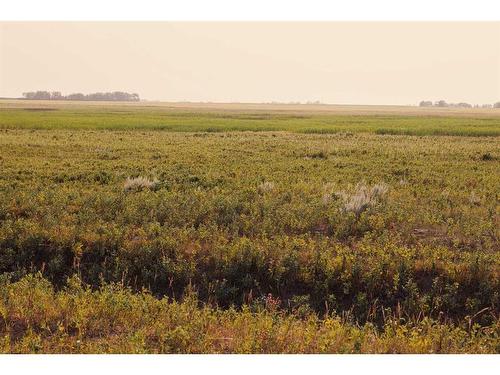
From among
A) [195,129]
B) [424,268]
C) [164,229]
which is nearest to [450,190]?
[424,268]

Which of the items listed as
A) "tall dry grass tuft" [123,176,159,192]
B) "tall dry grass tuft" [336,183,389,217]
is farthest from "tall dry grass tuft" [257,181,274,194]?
"tall dry grass tuft" [123,176,159,192]

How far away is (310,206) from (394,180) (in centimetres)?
590

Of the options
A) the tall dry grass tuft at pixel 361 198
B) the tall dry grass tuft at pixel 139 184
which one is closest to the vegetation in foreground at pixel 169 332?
the tall dry grass tuft at pixel 361 198

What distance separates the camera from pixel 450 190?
14.9 meters

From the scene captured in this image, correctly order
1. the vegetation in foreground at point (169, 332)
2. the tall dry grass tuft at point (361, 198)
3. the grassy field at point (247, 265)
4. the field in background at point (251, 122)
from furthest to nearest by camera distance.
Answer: the field in background at point (251, 122), the tall dry grass tuft at point (361, 198), the grassy field at point (247, 265), the vegetation in foreground at point (169, 332)

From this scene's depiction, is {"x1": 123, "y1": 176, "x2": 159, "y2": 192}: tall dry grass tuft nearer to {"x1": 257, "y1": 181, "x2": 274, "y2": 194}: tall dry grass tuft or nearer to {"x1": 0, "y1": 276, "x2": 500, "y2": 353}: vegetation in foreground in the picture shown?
{"x1": 257, "y1": 181, "x2": 274, "y2": 194}: tall dry grass tuft

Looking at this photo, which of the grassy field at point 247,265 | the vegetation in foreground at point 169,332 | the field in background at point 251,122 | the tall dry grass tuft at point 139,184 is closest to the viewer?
the vegetation in foreground at point 169,332

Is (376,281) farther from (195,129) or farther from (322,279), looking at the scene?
(195,129)

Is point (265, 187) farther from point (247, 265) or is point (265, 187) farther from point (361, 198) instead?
point (247, 265)

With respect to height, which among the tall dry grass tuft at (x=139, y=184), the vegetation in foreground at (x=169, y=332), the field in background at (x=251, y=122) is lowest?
the vegetation in foreground at (x=169, y=332)

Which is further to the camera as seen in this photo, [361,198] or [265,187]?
[265,187]

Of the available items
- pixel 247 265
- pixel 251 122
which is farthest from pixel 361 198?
pixel 251 122

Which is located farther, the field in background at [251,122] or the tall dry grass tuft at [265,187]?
the field in background at [251,122]

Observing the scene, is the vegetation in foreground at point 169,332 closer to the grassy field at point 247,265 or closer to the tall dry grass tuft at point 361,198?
the grassy field at point 247,265
